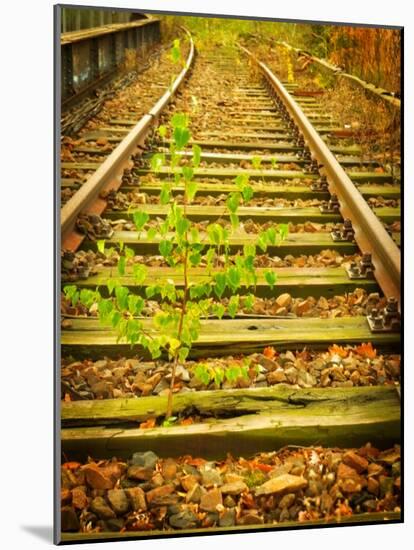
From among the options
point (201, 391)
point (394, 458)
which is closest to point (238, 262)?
point (201, 391)

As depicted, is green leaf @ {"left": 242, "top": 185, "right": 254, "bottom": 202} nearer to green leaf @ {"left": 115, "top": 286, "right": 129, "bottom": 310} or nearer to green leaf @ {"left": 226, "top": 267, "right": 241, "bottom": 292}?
green leaf @ {"left": 226, "top": 267, "right": 241, "bottom": 292}

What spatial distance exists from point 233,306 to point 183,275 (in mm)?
227

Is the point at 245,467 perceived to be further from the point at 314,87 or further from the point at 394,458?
the point at 314,87

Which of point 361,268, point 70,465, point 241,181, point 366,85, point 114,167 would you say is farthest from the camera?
point 366,85

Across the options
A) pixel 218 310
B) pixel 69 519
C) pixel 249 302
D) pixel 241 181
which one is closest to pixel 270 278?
pixel 249 302

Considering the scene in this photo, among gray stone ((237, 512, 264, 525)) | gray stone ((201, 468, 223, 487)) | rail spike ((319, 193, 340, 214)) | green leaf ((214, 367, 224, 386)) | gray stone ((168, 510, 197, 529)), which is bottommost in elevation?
gray stone ((237, 512, 264, 525))

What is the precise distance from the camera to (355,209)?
416 centimetres

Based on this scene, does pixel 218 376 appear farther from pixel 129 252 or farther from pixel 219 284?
pixel 129 252

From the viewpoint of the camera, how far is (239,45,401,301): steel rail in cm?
414

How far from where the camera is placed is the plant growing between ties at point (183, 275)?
12.4 ft

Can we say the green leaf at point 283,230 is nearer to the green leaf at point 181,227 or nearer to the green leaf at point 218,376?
the green leaf at point 181,227

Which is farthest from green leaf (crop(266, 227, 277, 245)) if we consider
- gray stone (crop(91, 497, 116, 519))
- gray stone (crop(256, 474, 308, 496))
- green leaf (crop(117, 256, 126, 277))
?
gray stone (crop(91, 497, 116, 519))

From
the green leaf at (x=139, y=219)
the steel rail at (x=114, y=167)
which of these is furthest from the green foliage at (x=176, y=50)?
the green leaf at (x=139, y=219)

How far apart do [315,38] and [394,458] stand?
5.78 ft
